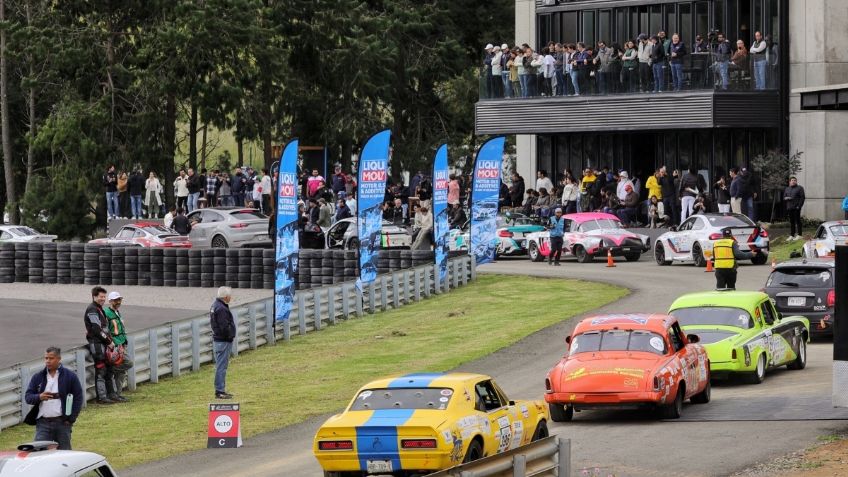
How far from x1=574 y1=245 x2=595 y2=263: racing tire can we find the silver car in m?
9.31

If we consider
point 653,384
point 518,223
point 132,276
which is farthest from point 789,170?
point 653,384

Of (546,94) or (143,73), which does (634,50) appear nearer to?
(546,94)

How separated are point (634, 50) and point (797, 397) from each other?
28122mm

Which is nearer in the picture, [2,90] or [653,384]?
[653,384]

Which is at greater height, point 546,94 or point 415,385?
point 546,94

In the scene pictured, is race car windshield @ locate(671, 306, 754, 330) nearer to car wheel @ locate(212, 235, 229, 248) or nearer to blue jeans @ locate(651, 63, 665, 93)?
car wheel @ locate(212, 235, 229, 248)

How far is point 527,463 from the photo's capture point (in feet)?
Result: 45.6

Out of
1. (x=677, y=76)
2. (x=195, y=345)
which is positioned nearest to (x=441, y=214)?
(x=195, y=345)

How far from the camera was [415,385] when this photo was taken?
15852 mm

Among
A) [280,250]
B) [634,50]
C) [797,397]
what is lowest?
[797,397]

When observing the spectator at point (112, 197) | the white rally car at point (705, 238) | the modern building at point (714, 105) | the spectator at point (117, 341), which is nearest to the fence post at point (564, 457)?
the spectator at point (117, 341)

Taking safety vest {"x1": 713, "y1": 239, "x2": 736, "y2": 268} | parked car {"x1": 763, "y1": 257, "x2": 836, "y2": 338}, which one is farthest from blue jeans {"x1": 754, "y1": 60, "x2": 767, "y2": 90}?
parked car {"x1": 763, "y1": 257, "x2": 836, "y2": 338}

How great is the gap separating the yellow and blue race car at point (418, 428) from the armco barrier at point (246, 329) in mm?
7490

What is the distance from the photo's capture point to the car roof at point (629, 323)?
19594 mm
